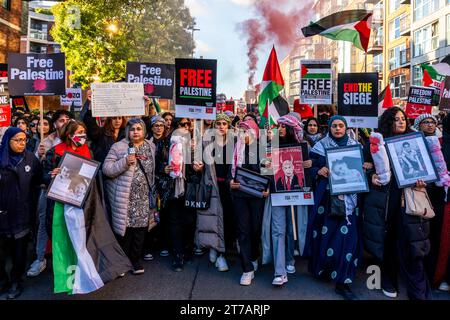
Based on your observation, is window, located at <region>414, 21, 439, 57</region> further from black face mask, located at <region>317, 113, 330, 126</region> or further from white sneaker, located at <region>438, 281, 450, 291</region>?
white sneaker, located at <region>438, 281, 450, 291</region>

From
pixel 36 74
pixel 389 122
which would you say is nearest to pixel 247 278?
pixel 389 122

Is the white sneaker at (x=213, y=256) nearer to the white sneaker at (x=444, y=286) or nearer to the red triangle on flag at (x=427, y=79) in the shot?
the white sneaker at (x=444, y=286)

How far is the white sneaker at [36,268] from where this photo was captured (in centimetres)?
466

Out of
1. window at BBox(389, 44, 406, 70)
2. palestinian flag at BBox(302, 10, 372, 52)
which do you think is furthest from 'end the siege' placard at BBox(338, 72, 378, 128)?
window at BBox(389, 44, 406, 70)

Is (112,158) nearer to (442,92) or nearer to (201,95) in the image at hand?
(201,95)

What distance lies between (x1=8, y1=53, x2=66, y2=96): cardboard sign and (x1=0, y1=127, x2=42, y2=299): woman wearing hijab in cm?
196

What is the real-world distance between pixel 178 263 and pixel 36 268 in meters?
1.85

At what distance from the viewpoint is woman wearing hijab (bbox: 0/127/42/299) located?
4.04 meters

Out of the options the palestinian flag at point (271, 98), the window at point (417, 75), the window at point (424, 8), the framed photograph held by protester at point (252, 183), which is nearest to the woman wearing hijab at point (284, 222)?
the framed photograph held by protester at point (252, 183)

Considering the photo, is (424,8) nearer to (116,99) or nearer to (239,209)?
(116,99)

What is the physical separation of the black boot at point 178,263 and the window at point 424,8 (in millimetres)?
29461

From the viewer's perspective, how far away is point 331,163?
425 cm
